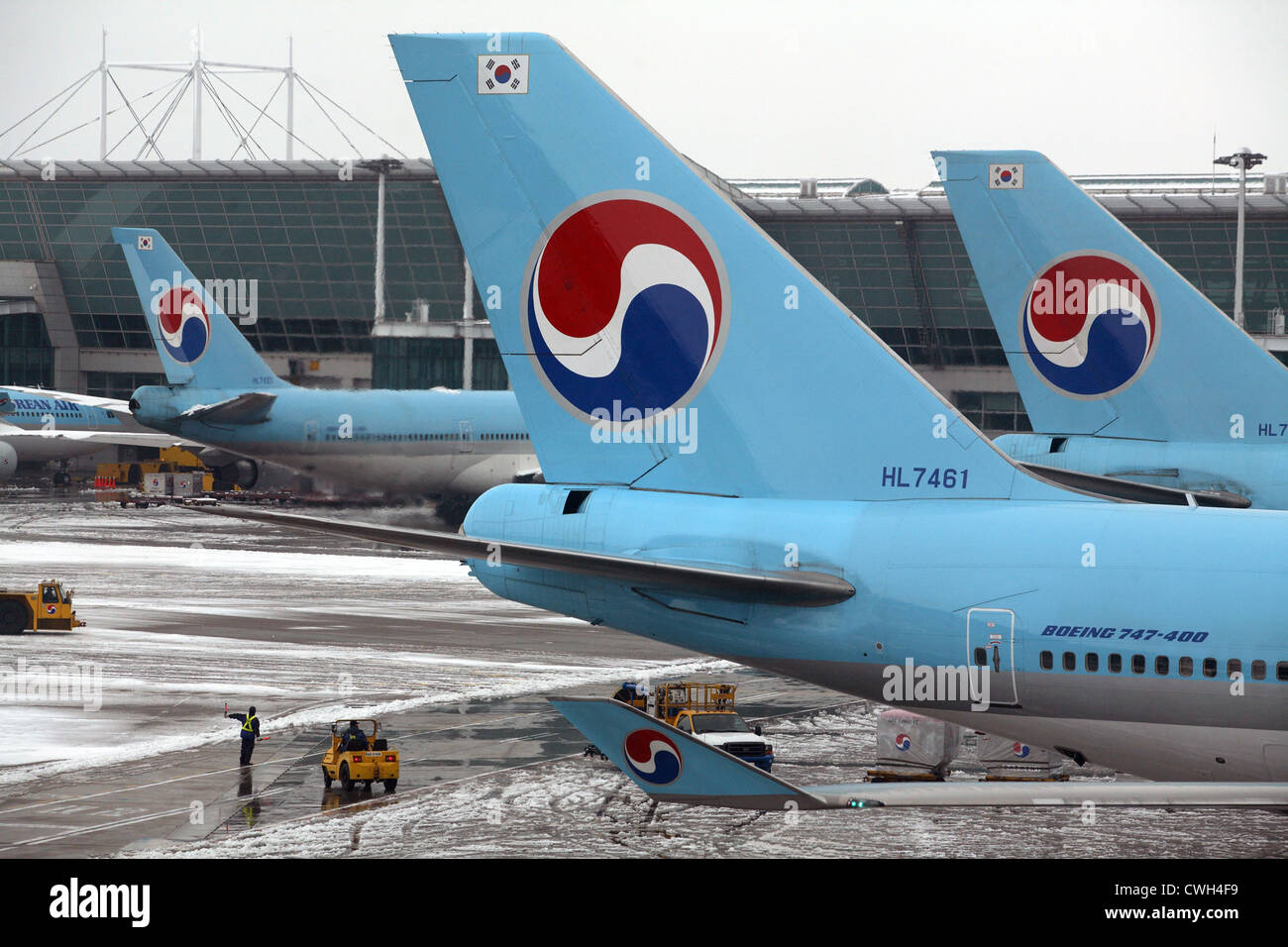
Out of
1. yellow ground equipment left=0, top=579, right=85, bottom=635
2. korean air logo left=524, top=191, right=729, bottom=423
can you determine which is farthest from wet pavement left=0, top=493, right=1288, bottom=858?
korean air logo left=524, top=191, right=729, bottom=423

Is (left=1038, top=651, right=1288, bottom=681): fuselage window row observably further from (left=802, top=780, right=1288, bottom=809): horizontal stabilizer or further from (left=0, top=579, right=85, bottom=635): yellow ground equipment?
(left=0, top=579, right=85, bottom=635): yellow ground equipment

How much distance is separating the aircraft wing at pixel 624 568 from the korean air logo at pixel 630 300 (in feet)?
6.90

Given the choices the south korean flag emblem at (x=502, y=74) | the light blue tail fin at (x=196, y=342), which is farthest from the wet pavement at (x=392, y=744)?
the light blue tail fin at (x=196, y=342)

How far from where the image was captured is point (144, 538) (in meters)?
63.5

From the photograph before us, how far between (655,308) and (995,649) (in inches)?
195

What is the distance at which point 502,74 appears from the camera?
49.4 ft

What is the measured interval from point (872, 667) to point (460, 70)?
7668 mm

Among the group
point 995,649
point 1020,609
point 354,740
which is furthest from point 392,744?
point 1020,609

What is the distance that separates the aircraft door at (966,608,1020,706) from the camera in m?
13.5

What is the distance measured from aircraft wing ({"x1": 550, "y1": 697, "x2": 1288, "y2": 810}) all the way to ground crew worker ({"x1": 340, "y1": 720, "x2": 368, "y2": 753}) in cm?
1290

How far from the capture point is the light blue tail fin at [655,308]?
578 inches

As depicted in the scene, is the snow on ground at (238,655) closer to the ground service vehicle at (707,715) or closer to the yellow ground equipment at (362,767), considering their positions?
the yellow ground equipment at (362,767)

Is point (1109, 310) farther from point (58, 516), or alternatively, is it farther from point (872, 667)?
point (58, 516)
